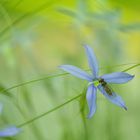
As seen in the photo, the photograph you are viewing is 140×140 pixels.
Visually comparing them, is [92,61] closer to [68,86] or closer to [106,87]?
[106,87]

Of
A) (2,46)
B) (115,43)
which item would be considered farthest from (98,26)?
(2,46)

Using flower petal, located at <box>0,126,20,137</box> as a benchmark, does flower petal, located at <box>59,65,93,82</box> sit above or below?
above

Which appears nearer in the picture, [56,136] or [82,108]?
[82,108]

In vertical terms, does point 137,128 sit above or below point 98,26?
below

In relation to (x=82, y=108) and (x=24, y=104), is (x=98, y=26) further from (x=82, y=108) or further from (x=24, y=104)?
(x=82, y=108)

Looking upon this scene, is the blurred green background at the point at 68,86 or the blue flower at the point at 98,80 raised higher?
the blurred green background at the point at 68,86

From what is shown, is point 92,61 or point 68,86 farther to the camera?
point 68,86

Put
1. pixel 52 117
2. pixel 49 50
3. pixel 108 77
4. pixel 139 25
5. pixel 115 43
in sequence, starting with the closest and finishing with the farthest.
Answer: pixel 108 77 → pixel 139 25 → pixel 115 43 → pixel 52 117 → pixel 49 50

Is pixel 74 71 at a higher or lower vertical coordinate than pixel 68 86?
lower

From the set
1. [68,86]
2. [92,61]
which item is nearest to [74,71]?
[92,61]

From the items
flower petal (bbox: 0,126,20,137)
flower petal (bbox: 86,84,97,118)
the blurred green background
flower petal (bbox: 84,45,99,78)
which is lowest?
flower petal (bbox: 0,126,20,137)

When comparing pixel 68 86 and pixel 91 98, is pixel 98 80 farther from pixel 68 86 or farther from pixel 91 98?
pixel 68 86
